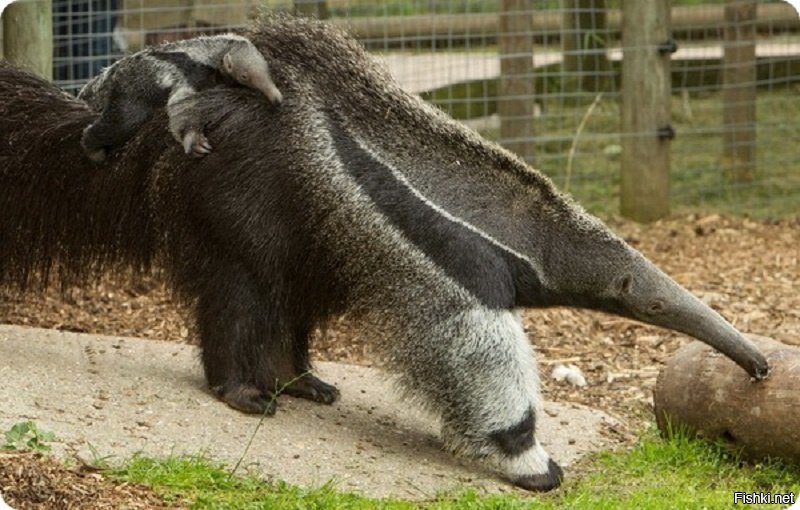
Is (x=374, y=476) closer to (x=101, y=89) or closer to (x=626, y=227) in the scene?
(x=101, y=89)

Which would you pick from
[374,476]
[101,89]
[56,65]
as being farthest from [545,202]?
[56,65]

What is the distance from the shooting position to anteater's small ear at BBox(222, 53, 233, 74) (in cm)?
639

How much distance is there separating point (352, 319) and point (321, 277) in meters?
0.25

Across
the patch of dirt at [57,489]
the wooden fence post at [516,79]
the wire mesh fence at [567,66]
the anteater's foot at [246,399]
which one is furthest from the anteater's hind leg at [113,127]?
the wooden fence post at [516,79]

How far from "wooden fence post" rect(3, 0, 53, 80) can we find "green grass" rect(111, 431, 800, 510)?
379 cm

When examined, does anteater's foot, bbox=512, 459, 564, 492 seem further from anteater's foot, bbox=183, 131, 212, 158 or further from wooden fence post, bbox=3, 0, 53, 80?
wooden fence post, bbox=3, 0, 53, 80

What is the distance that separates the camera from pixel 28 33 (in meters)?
8.54

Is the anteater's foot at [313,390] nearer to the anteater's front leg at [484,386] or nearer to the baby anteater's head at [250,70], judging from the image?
the anteater's front leg at [484,386]

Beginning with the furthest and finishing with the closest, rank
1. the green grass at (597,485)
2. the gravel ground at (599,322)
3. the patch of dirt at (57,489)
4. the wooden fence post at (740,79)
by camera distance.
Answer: the wooden fence post at (740,79) < the gravel ground at (599,322) < the green grass at (597,485) < the patch of dirt at (57,489)

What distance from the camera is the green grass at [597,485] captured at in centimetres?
538

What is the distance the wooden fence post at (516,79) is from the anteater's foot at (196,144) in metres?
4.99

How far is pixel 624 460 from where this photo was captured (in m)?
6.60

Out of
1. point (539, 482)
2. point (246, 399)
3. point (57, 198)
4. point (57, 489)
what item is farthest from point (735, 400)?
point (57, 198)

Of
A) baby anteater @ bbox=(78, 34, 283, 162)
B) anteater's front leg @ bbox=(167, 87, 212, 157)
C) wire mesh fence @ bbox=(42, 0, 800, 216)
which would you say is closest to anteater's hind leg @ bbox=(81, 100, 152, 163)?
baby anteater @ bbox=(78, 34, 283, 162)
